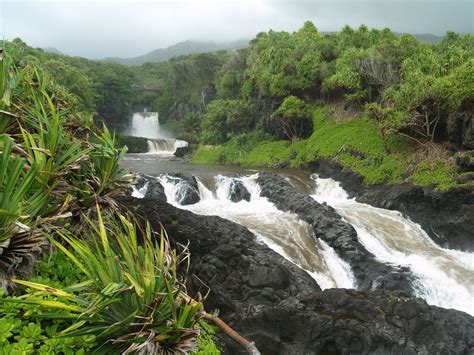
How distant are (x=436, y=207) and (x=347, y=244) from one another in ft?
19.3

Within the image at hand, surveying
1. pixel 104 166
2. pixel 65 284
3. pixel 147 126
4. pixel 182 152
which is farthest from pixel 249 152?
pixel 147 126

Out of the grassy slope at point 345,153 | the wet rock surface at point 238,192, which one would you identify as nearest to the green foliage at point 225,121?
the grassy slope at point 345,153

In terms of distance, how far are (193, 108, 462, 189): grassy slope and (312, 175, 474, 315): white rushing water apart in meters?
2.74

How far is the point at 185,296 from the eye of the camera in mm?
3113

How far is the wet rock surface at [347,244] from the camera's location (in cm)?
1043

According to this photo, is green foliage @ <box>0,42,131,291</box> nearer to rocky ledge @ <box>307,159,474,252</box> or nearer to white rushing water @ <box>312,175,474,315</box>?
white rushing water @ <box>312,175,474,315</box>

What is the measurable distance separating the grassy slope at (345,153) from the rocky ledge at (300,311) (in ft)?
31.5

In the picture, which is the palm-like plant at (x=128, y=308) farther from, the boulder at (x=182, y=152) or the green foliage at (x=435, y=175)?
the boulder at (x=182, y=152)

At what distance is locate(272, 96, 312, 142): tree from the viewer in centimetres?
2722

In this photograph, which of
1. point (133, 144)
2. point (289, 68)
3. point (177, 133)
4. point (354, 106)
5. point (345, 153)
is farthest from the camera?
point (177, 133)

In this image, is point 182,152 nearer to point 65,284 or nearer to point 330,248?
point 330,248

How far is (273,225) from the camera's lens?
13.8 meters

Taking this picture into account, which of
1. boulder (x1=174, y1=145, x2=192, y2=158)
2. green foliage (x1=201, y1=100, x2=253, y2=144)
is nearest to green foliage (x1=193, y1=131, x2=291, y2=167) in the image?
green foliage (x1=201, y1=100, x2=253, y2=144)

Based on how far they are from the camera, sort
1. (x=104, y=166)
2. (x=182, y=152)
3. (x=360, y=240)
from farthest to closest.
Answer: (x=182, y=152)
(x=360, y=240)
(x=104, y=166)
